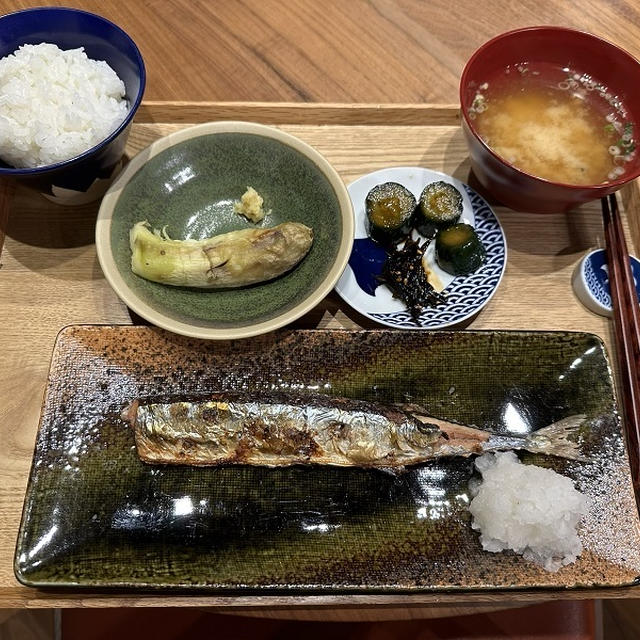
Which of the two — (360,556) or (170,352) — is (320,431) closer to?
(360,556)

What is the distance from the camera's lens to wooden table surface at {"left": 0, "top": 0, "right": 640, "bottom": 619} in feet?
5.28

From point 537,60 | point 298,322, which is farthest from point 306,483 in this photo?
Answer: point 537,60

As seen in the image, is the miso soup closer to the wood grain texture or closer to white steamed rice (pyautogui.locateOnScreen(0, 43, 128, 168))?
the wood grain texture

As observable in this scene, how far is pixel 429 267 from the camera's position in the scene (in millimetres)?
1839

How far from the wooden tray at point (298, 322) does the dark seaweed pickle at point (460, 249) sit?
17 cm

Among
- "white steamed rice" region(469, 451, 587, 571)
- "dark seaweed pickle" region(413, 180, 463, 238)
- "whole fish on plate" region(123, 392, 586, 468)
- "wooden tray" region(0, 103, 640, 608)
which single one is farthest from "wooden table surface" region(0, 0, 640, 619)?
"whole fish on plate" region(123, 392, 586, 468)

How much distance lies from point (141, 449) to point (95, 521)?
213 mm

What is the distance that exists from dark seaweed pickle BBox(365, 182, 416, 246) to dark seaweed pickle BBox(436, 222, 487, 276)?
13 centimetres

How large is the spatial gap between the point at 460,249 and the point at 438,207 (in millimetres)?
167

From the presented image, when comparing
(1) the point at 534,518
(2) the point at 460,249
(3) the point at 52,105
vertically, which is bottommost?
(1) the point at 534,518

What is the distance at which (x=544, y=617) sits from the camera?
177 cm

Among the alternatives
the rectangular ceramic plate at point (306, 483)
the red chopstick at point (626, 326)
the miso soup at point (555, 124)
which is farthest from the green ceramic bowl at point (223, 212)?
the red chopstick at point (626, 326)

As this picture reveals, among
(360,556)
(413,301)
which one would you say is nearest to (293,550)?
(360,556)

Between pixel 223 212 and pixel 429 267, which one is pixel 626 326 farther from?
pixel 223 212
